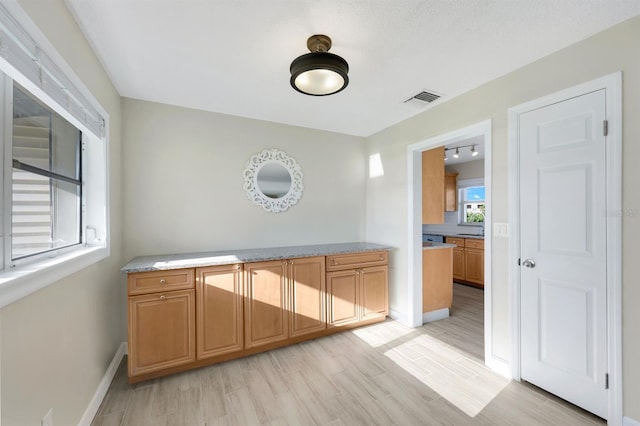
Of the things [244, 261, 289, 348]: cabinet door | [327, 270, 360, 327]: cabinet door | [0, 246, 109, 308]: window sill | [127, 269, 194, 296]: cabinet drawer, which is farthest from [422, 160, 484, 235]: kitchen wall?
[0, 246, 109, 308]: window sill

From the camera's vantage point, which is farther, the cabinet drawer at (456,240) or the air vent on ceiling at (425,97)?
the cabinet drawer at (456,240)

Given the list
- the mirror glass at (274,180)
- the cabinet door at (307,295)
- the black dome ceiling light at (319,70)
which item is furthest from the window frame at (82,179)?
the cabinet door at (307,295)

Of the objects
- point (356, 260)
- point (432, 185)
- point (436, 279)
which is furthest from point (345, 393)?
point (432, 185)

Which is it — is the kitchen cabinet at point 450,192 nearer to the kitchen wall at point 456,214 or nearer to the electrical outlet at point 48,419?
the kitchen wall at point 456,214

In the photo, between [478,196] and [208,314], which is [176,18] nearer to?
[208,314]

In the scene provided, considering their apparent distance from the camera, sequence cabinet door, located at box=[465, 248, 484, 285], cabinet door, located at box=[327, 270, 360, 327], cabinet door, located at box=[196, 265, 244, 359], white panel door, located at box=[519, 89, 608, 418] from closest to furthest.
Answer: white panel door, located at box=[519, 89, 608, 418] < cabinet door, located at box=[196, 265, 244, 359] < cabinet door, located at box=[327, 270, 360, 327] < cabinet door, located at box=[465, 248, 484, 285]

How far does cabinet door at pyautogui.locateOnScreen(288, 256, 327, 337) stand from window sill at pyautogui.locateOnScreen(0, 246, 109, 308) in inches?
64.4

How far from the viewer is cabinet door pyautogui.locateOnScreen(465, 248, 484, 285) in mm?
4679

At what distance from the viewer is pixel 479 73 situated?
7.11 ft

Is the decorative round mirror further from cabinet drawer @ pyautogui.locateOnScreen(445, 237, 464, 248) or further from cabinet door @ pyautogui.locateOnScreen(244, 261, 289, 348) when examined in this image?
cabinet drawer @ pyautogui.locateOnScreen(445, 237, 464, 248)

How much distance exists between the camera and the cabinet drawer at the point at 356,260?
2.93 metres

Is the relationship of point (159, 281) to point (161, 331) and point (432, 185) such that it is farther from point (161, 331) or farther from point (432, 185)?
point (432, 185)

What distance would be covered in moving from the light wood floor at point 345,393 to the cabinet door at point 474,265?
2334mm

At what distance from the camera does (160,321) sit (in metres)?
2.15
